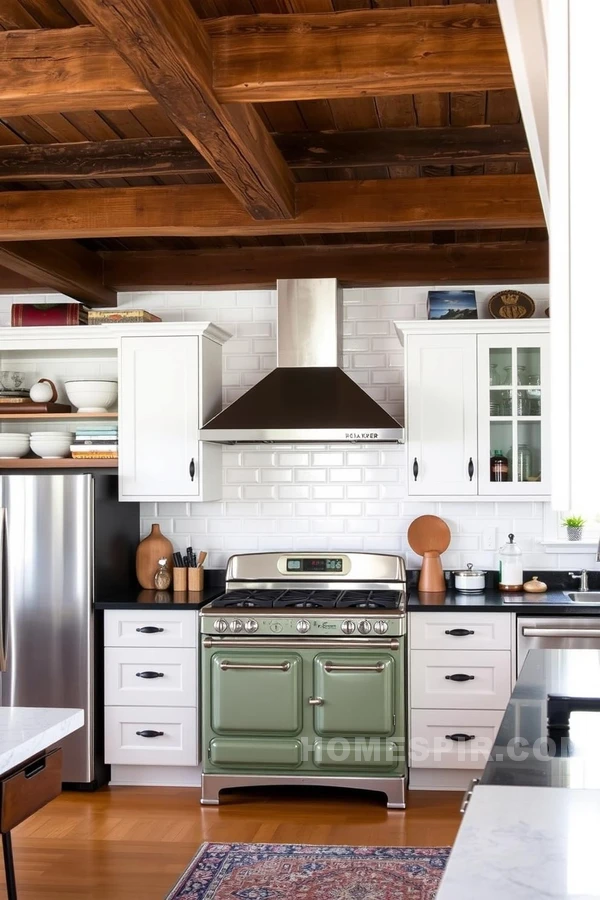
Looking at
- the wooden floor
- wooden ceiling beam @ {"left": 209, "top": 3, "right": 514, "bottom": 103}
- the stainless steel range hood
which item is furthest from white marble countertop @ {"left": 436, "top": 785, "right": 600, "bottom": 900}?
the stainless steel range hood

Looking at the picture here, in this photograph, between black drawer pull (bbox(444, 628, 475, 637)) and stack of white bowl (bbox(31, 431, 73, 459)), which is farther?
stack of white bowl (bbox(31, 431, 73, 459))

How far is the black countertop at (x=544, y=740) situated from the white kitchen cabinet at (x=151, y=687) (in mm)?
2214

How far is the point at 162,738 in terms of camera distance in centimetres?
475

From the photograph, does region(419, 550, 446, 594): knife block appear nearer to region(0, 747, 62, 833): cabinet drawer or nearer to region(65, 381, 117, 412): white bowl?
region(65, 381, 117, 412): white bowl

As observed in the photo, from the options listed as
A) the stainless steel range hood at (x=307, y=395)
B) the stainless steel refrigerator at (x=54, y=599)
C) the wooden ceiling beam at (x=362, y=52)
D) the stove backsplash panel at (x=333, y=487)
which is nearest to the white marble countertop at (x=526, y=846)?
the wooden ceiling beam at (x=362, y=52)

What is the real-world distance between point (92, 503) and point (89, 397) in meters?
0.70

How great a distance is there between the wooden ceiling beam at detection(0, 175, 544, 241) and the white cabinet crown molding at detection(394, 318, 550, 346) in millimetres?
961

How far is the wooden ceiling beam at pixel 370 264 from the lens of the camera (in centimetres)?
516

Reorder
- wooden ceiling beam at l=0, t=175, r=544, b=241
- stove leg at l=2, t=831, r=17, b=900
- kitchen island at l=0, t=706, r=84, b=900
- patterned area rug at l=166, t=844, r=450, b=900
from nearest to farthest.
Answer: kitchen island at l=0, t=706, r=84, b=900
stove leg at l=2, t=831, r=17, b=900
patterned area rug at l=166, t=844, r=450, b=900
wooden ceiling beam at l=0, t=175, r=544, b=241

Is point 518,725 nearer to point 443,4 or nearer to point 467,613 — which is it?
point 443,4

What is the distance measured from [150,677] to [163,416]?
1327mm

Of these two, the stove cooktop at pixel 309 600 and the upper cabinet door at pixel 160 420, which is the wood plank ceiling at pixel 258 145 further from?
the stove cooktop at pixel 309 600

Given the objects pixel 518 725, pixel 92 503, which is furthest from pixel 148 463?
pixel 518 725

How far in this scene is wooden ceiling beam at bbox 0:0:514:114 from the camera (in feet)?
8.10
